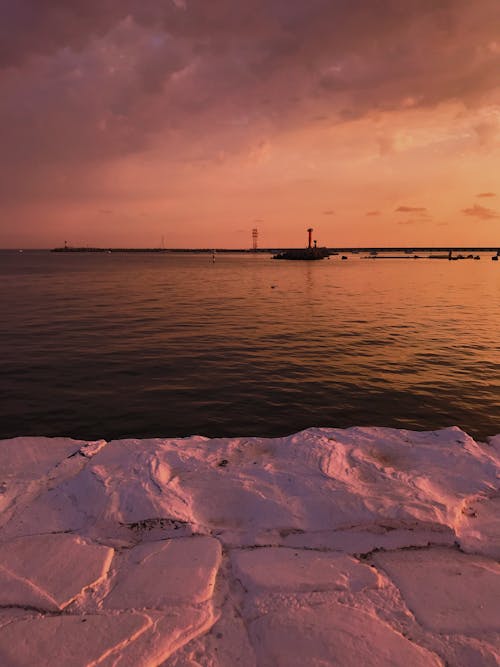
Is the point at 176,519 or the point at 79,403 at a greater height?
the point at 176,519

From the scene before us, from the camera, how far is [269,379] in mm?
10508

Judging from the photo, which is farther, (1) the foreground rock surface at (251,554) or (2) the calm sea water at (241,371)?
(2) the calm sea water at (241,371)

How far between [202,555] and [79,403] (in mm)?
6351

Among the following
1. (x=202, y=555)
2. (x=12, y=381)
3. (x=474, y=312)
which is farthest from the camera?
(x=474, y=312)

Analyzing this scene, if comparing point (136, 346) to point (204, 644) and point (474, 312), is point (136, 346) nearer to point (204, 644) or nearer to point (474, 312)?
point (204, 644)

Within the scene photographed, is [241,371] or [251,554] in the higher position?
[251,554]

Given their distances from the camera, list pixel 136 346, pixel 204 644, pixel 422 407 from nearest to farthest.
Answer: pixel 204 644 → pixel 422 407 → pixel 136 346

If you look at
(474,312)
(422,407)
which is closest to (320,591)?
(422,407)

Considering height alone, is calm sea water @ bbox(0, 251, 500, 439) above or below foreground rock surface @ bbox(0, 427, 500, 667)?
below

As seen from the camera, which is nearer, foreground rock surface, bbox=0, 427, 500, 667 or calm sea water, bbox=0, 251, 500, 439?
foreground rock surface, bbox=0, 427, 500, 667

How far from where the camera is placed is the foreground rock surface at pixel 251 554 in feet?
8.45

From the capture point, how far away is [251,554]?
343 cm

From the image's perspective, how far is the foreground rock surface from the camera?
257cm

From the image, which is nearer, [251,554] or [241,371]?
[251,554]
